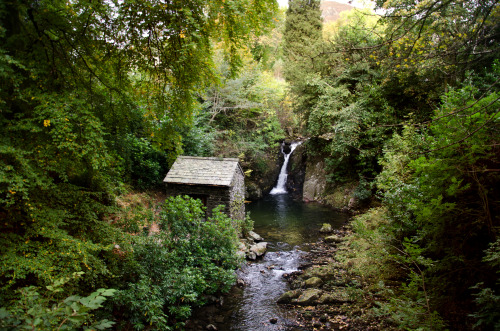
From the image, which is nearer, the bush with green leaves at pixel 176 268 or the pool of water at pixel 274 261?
the bush with green leaves at pixel 176 268

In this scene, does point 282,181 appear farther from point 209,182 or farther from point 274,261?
point 274,261

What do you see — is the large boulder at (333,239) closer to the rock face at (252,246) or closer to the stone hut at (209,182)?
the rock face at (252,246)

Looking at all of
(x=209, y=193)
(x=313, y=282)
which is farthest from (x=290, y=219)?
(x=313, y=282)

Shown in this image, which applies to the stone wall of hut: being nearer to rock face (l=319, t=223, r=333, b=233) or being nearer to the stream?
the stream

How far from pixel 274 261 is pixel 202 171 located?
425cm

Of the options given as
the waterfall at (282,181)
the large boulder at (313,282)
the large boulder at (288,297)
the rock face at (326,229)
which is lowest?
the large boulder at (288,297)

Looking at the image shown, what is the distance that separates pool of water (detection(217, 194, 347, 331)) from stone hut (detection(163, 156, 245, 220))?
7.20 ft

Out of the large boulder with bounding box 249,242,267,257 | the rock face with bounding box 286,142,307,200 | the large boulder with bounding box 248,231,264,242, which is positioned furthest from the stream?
the rock face with bounding box 286,142,307,200

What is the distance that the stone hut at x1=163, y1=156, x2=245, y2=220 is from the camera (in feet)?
31.6

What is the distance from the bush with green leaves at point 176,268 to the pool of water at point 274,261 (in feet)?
2.65

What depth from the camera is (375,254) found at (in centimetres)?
605

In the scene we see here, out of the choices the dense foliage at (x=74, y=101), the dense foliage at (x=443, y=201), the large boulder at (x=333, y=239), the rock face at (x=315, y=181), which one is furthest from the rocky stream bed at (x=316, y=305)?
the rock face at (x=315, y=181)

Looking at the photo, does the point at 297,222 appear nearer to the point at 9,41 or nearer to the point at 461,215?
the point at 461,215

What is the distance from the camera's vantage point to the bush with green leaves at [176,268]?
488 cm
